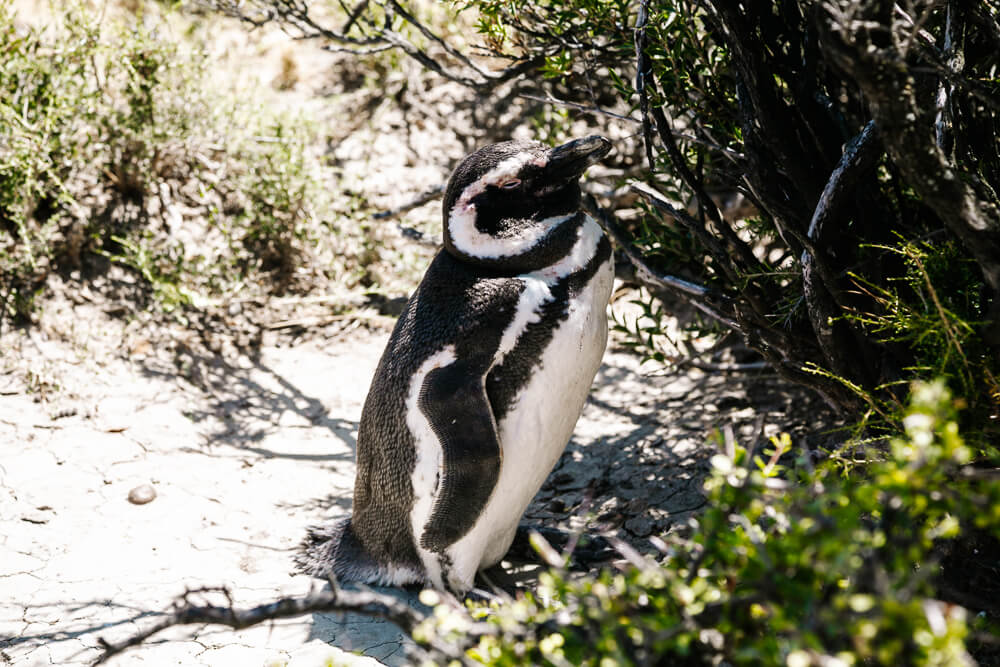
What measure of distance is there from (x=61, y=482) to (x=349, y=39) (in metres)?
1.71

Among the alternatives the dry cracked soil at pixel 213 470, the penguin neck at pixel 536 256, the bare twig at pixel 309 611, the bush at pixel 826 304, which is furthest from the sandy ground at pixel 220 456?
the penguin neck at pixel 536 256

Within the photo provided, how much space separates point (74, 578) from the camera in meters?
2.19

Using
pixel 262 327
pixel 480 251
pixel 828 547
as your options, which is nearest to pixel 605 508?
pixel 480 251

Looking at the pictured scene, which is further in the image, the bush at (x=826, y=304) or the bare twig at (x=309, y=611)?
the bare twig at (x=309, y=611)

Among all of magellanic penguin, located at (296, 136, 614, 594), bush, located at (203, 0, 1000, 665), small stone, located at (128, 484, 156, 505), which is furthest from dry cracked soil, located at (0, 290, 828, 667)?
bush, located at (203, 0, 1000, 665)

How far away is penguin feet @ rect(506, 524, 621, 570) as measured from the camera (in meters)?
2.15

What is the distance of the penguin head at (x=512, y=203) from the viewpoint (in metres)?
1.83

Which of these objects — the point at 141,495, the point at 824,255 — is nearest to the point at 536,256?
the point at 824,255

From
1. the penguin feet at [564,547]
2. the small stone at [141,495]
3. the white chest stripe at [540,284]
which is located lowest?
the small stone at [141,495]

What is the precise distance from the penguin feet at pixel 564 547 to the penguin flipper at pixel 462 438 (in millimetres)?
390

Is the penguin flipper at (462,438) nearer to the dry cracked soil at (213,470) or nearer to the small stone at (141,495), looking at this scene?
the dry cracked soil at (213,470)

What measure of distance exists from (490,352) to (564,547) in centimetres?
66

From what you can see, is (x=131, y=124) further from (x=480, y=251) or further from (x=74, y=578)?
(x=480, y=251)

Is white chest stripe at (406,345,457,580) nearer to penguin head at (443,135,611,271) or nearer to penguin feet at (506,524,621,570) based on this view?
penguin head at (443,135,611,271)
